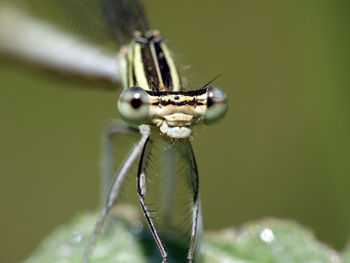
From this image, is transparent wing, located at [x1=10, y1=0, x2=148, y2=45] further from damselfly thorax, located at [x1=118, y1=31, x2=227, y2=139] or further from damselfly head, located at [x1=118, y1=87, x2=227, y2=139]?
damselfly head, located at [x1=118, y1=87, x2=227, y2=139]

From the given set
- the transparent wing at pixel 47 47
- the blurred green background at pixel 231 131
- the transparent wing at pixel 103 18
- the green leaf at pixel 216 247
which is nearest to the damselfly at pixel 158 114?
the green leaf at pixel 216 247

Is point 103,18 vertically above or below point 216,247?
above

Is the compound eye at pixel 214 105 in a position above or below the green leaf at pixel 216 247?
above

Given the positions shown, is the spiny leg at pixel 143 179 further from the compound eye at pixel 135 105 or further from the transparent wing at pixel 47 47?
the transparent wing at pixel 47 47

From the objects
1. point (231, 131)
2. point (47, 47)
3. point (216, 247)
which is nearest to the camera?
point (216, 247)

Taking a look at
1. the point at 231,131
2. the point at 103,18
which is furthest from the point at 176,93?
the point at 231,131

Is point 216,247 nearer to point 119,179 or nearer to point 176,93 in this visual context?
point 119,179

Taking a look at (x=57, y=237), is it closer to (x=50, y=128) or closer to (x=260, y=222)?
(x=260, y=222)
